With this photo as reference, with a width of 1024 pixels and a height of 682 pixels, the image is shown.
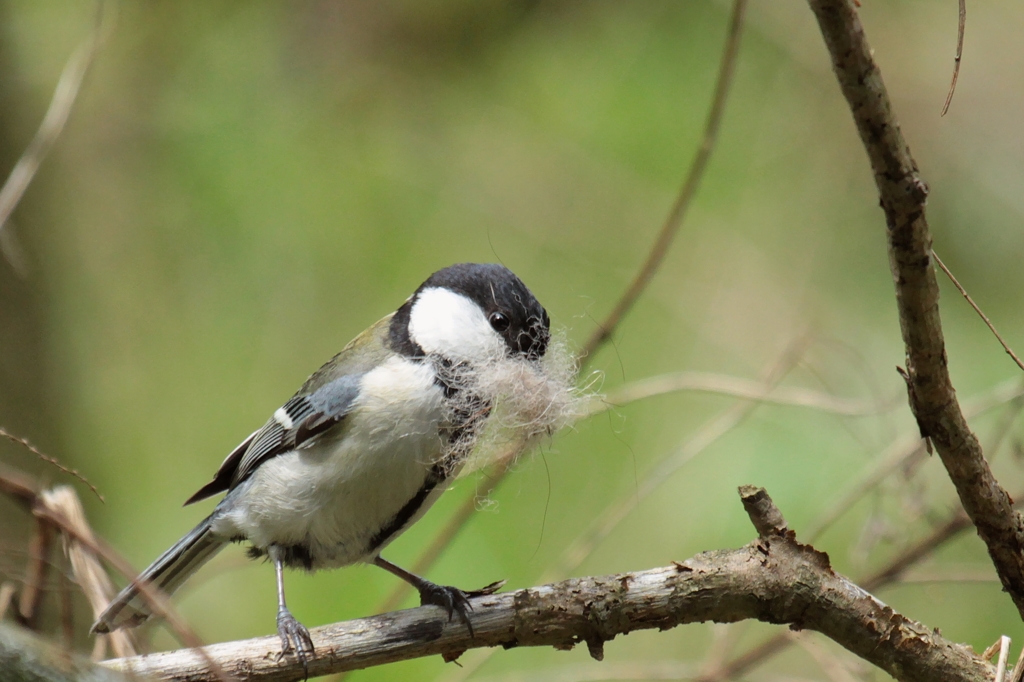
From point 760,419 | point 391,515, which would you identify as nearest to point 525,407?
point 391,515

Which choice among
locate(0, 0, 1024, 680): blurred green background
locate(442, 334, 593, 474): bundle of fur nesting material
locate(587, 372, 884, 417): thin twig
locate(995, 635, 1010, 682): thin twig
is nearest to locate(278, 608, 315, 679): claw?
locate(442, 334, 593, 474): bundle of fur nesting material

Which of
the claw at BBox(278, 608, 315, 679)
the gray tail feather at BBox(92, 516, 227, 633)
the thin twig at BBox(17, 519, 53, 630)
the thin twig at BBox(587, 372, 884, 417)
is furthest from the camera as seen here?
the thin twig at BBox(587, 372, 884, 417)

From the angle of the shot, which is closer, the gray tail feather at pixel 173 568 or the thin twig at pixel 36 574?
the thin twig at pixel 36 574

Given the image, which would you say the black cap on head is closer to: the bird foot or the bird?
the bird

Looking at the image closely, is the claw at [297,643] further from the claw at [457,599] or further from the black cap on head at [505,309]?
the black cap on head at [505,309]

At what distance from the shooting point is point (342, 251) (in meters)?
3.50

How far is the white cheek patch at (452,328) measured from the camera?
5.64ft

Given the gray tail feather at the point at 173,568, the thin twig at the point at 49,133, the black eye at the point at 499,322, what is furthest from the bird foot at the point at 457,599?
the thin twig at the point at 49,133

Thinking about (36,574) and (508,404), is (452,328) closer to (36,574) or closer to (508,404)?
(508,404)

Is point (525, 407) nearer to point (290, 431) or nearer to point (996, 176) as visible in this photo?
point (290, 431)

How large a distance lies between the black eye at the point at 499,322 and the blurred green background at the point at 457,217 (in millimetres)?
811

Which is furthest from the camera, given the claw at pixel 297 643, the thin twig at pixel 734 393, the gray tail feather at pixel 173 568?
the thin twig at pixel 734 393

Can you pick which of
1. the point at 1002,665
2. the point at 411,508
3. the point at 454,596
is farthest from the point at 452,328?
the point at 1002,665

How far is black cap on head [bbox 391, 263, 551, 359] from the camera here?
171 cm
